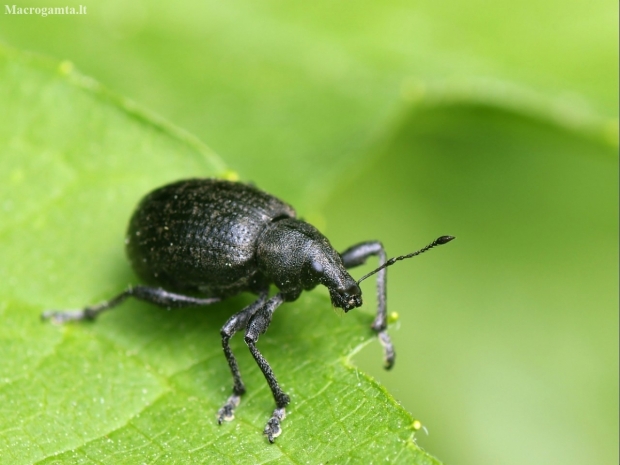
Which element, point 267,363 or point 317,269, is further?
point 317,269

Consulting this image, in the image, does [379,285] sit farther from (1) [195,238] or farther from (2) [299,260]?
(1) [195,238]

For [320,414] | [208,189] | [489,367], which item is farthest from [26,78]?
[489,367]

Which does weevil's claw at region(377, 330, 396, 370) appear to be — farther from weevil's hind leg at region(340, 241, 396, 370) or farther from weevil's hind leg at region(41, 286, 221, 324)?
weevil's hind leg at region(41, 286, 221, 324)

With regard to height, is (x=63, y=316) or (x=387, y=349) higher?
(x=387, y=349)

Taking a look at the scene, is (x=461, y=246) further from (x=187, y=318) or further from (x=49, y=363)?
Answer: (x=49, y=363)

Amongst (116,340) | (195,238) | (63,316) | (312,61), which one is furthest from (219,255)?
(312,61)

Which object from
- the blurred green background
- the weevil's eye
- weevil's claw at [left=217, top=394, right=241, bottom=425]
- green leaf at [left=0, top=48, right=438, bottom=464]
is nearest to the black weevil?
the weevil's eye
